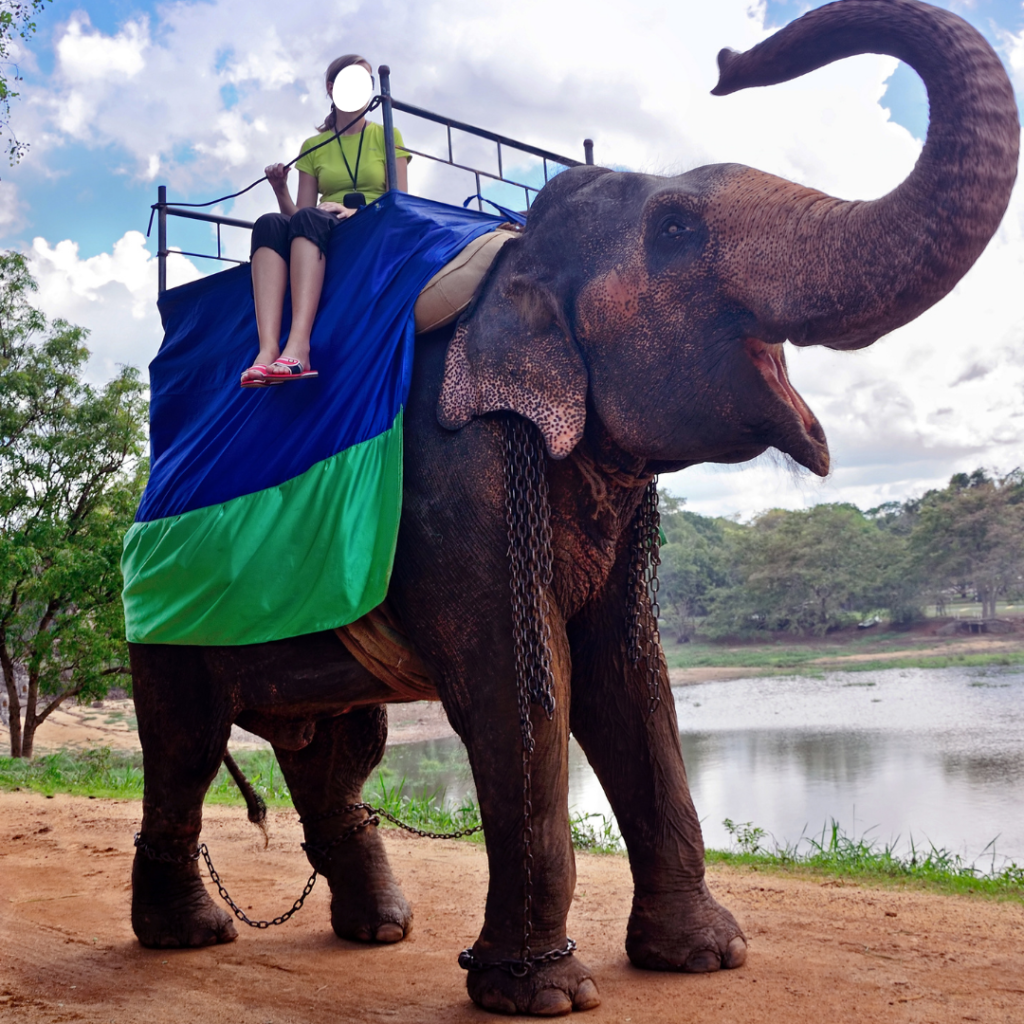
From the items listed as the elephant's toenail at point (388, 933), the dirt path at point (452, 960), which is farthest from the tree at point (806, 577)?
the elephant's toenail at point (388, 933)

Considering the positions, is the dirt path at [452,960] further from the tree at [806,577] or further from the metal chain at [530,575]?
the tree at [806,577]

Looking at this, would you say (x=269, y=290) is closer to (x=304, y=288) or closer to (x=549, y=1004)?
(x=304, y=288)

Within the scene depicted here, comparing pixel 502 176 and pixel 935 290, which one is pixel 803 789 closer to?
pixel 502 176

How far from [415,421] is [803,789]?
8.26 metres

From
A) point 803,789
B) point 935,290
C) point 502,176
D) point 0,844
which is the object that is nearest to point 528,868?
point 935,290

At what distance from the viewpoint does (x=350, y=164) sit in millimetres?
3805

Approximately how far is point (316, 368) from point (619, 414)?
3.15 ft

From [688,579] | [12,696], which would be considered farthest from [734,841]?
[688,579]

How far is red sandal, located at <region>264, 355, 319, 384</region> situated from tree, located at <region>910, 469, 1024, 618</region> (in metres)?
26.5

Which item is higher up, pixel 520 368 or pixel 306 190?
pixel 306 190

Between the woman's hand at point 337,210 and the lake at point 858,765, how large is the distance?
15.3 ft

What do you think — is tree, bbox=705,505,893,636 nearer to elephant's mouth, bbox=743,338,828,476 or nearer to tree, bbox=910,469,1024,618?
tree, bbox=910,469,1024,618

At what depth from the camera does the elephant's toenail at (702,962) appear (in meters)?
2.99

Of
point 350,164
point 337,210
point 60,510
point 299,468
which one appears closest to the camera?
point 299,468
